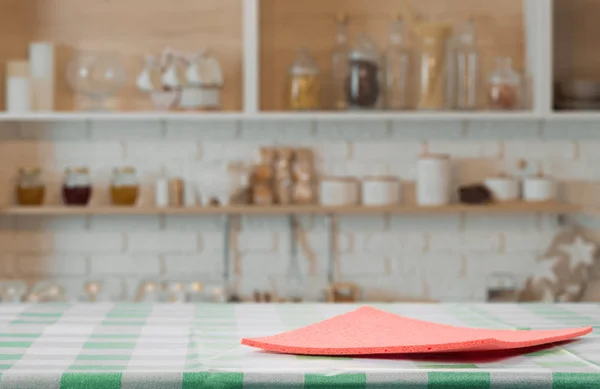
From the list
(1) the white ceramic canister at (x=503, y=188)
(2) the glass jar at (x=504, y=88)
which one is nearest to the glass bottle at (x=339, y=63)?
(2) the glass jar at (x=504, y=88)

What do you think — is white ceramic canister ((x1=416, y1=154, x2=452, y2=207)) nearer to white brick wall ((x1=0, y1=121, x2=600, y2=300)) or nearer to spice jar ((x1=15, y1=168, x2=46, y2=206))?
white brick wall ((x1=0, y1=121, x2=600, y2=300))

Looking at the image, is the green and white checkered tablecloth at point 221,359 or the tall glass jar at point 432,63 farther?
the tall glass jar at point 432,63

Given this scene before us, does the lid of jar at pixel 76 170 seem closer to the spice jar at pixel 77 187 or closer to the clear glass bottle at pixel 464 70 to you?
the spice jar at pixel 77 187

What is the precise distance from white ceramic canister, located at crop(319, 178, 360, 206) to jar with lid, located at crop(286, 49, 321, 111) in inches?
10.9

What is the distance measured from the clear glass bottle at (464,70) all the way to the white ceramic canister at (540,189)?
36 centimetres

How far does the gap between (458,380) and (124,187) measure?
2.21 meters

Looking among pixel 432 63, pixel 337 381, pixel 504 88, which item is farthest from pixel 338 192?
pixel 337 381

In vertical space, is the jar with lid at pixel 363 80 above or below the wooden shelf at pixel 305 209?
above

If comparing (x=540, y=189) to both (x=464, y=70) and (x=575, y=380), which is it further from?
(x=575, y=380)

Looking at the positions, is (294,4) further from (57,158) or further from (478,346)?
(478,346)

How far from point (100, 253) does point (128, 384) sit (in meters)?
2.21

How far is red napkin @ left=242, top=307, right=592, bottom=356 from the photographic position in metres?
1.25

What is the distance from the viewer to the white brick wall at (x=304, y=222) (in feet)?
10.8

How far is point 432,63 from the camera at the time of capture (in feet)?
10.2
